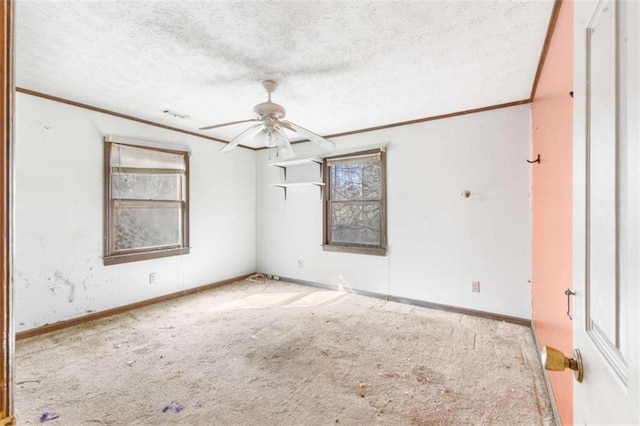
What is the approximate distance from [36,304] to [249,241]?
2789 millimetres

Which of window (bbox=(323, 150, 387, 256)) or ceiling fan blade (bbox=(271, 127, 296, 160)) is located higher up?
ceiling fan blade (bbox=(271, 127, 296, 160))

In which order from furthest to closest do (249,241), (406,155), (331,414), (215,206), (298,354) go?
1. (249,241)
2. (215,206)
3. (406,155)
4. (298,354)
5. (331,414)

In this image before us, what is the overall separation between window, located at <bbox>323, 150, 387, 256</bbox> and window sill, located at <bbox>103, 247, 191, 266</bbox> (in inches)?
82.1

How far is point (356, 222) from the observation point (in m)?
4.28

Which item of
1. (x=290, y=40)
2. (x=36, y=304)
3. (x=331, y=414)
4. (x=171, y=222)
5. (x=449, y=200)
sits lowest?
(x=331, y=414)

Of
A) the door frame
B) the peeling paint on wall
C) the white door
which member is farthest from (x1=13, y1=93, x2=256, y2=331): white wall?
the white door

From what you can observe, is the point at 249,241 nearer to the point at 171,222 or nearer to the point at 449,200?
the point at 171,222

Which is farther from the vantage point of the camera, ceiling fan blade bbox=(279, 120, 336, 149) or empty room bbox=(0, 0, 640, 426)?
ceiling fan blade bbox=(279, 120, 336, 149)

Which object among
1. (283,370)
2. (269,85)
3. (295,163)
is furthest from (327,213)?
(283,370)

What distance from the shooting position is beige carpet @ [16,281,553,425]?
5.83 feet

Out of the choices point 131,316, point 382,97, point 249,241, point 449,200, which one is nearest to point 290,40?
point 382,97

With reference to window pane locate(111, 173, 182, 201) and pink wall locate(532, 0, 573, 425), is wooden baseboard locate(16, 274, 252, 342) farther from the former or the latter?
pink wall locate(532, 0, 573, 425)

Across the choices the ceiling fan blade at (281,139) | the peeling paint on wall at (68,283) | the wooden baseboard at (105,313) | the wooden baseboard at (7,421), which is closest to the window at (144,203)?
the peeling paint on wall at (68,283)

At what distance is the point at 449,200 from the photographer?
3473mm
